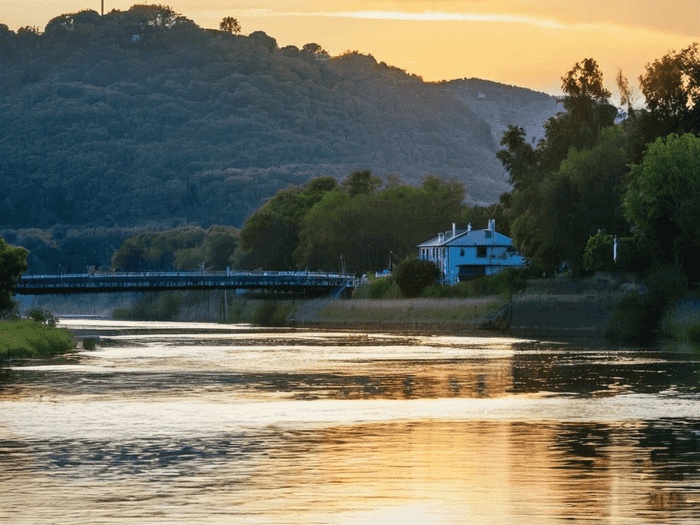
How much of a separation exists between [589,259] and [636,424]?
9947 centimetres

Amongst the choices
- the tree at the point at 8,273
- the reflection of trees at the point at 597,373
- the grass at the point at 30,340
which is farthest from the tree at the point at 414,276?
the reflection of trees at the point at 597,373

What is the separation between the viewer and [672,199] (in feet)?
438

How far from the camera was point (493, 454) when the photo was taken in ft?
139

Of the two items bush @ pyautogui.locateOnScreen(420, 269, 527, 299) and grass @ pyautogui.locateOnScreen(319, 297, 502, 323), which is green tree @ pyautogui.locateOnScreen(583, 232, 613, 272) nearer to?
bush @ pyautogui.locateOnScreen(420, 269, 527, 299)

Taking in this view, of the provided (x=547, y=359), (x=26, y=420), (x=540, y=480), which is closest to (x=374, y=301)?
(x=547, y=359)

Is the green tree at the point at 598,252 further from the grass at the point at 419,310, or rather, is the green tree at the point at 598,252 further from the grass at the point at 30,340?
the grass at the point at 30,340

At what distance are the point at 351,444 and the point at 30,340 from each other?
5754 centimetres

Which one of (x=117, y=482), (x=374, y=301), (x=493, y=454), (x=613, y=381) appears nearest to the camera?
(x=117, y=482)

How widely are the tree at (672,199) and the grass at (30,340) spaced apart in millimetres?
56677

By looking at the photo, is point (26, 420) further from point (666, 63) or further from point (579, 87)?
point (579, 87)

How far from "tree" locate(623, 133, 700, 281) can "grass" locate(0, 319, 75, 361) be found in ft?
186

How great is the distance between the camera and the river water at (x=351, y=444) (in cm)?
3294

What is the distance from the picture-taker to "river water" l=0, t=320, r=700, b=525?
3294 centimetres

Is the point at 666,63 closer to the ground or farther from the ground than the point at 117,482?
farther from the ground
